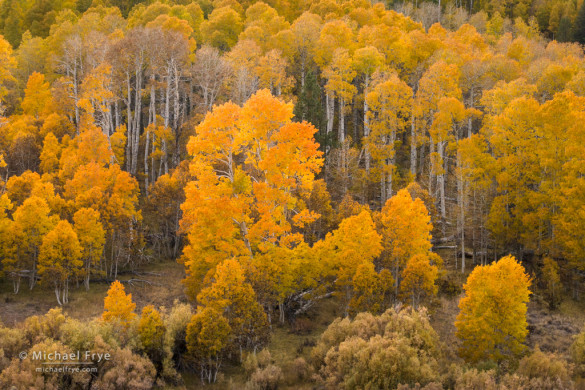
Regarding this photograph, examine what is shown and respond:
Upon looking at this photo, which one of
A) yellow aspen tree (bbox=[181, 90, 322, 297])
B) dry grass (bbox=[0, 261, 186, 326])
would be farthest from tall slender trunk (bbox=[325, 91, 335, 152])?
dry grass (bbox=[0, 261, 186, 326])

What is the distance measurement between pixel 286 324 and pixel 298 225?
633cm

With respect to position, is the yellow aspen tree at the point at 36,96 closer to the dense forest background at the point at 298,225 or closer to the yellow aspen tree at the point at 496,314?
the dense forest background at the point at 298,225

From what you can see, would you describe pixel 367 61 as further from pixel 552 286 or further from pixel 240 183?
pixel 552 286

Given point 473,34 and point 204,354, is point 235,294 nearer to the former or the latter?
point 204,354

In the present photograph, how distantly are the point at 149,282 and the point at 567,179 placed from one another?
29.6m

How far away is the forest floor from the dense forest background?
179mm

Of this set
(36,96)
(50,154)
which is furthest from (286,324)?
(36,96)

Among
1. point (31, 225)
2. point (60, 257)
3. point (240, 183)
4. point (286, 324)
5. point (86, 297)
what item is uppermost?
point (240, 183)

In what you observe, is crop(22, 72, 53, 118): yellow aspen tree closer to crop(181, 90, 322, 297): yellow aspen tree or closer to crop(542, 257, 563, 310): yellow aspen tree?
crop(181, 90, 322, 297): yellow aspen tree

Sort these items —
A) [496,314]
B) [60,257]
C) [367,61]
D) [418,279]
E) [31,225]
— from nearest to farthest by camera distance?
1. [496,314]
2. [418,279]
3. [60,257]
4. [31,225]
5. [367,61]

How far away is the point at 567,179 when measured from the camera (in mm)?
29406

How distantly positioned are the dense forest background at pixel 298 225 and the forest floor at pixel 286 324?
0.18m

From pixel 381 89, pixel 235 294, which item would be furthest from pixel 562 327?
pixel 381 89

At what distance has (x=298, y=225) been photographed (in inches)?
1029
